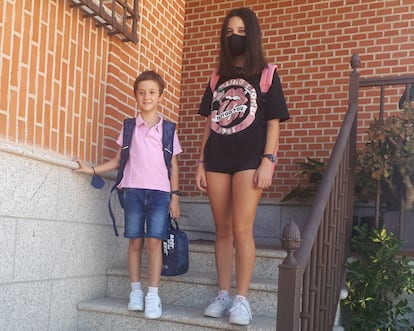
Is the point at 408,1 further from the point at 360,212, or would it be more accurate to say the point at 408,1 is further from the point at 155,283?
the point at 155,283

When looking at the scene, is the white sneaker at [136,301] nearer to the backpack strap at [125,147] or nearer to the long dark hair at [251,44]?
the backpack strap at [125,147]

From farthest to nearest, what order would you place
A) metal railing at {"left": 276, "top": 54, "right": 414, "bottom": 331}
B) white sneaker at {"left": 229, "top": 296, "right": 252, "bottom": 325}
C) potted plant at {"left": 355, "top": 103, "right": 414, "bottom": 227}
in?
potted plant at {"left": 355, "top": 103, "right": 414, "bottom": 227} < white sneaker at {"left": 229, "top": 296, "right": 252, "bottom": 325} < metal railing at {"left": 276, "top": 54, "right": 414, "bottom": 331}

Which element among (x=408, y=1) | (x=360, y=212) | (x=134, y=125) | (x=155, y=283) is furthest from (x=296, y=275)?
(x=408, y=1)

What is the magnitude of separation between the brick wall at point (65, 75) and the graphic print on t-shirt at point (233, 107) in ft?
3.40

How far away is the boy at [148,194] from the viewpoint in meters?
3.25

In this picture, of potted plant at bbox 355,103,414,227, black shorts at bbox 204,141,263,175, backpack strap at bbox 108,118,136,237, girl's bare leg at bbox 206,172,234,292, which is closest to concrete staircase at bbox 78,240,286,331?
girl's bare leg at bbox 206,172,234,292

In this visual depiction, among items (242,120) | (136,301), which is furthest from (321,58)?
(136,301)

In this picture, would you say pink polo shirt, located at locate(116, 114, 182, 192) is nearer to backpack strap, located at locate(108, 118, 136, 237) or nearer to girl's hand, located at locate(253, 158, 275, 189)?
backpack strap, located at locate(108, 118, 136, 237)

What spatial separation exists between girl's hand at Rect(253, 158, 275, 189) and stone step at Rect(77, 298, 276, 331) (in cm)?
80

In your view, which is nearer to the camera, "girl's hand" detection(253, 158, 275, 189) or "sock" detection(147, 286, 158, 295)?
"girl's hand" detection(253, 158, 275, 189)

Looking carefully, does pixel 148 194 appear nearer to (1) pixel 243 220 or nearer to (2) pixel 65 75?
(1) pixel 243 220

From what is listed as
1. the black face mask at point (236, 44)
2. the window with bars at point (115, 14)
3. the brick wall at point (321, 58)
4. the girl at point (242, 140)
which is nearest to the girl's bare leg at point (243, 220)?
the girl at point (242, 140)

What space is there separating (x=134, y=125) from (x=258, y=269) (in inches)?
51.3

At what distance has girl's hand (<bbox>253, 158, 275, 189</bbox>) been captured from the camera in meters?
2.88
